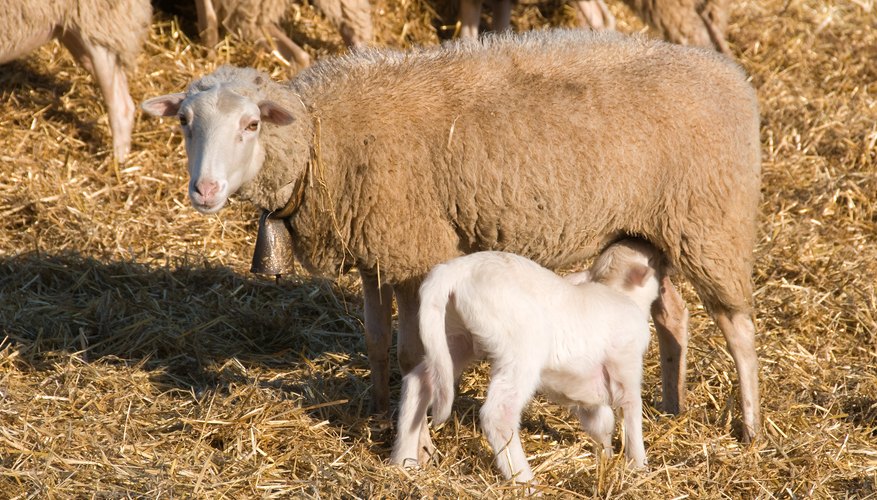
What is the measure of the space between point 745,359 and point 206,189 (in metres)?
2.11

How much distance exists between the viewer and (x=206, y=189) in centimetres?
334

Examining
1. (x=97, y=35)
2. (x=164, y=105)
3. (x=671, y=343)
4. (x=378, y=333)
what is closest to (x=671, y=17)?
(x=671, y=343)

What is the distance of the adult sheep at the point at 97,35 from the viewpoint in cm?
604

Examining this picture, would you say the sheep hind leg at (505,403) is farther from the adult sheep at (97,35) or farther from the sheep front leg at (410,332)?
the adult sheep at (97,35)

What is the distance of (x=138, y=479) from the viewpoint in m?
3.42

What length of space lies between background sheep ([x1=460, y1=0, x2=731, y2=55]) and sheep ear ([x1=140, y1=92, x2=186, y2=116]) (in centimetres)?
370

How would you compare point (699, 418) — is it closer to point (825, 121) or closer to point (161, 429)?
point (161, 429)

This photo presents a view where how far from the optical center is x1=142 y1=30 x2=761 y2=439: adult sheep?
12.3ft

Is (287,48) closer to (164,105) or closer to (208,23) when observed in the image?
(208,23)

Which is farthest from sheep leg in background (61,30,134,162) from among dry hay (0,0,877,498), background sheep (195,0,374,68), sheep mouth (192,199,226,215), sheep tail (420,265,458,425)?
sheep tail (420,265,458,425)

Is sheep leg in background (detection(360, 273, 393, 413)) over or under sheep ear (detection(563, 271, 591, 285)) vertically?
under

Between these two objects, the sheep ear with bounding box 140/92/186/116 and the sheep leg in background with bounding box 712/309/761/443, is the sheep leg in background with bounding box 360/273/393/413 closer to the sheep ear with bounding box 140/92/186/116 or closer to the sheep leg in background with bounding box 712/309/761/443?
the sheep ear with bounding box 140/92/186/116

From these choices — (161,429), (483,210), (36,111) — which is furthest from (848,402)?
(36,111)

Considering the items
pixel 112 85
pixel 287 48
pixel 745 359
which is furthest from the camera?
pixel 287 48
